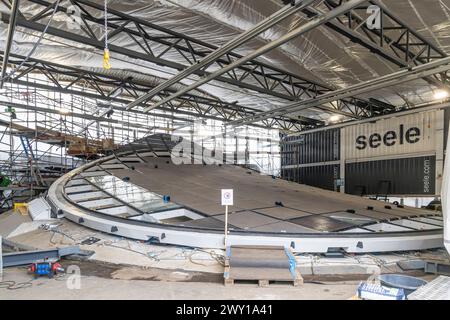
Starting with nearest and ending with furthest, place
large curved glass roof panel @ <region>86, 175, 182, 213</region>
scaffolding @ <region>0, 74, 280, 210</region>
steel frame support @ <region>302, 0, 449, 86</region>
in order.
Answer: steel frame support @ <region>302, 0, 449, 86</region>, large curved glass roof panel @ <region>86, 175, 182, 213</region>, scaffolding @ <region>0, 74, 280, 210</region>

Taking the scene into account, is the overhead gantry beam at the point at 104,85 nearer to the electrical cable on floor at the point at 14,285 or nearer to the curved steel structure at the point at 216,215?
the curved steel structure at the point at 216,215

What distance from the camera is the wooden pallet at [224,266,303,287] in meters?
3.76

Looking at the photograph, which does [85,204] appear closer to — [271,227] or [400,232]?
[271,227]

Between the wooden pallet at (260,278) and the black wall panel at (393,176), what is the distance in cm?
1245

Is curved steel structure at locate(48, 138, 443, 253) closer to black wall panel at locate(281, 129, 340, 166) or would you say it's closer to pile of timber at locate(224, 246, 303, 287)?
pile of timber at locate(224, 246, 303, 287)

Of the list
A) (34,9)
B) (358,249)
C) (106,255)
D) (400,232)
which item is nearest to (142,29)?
(34,9)

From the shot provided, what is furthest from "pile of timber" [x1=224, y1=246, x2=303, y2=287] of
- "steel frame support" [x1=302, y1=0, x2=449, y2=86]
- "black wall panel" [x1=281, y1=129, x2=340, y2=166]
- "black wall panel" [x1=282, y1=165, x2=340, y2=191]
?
"black wall panel" [x1=281, y1=129, x2=340, y2=166]

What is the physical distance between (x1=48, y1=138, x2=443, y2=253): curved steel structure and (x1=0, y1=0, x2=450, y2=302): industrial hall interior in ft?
0.13

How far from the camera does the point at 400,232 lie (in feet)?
18.7

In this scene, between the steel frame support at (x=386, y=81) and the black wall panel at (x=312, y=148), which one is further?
the black wall panel at (x=312, y=148)

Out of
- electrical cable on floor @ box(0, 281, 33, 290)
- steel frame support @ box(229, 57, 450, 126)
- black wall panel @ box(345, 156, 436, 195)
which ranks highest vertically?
steel frame support @ box(229, 57, 450, 126)

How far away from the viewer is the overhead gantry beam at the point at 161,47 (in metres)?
6.45

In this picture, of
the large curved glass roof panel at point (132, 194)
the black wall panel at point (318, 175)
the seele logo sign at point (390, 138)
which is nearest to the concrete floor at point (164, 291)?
the large curved glass roof panel at point (132, 194)

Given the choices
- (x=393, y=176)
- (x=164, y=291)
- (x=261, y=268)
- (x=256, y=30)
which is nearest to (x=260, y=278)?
(x=261, y=268)
